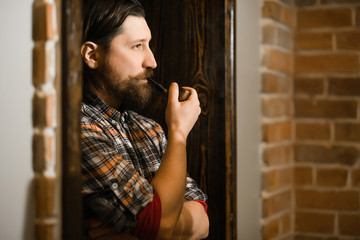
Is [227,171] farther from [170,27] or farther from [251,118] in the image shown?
[170,27]

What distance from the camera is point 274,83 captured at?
1.60 metres

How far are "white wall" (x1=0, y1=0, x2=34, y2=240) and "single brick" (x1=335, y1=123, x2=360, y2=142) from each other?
1.36 metres

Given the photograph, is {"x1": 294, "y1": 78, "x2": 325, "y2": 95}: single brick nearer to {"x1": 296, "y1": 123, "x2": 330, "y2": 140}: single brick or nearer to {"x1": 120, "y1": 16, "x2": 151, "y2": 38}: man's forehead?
{"x1": 296, "y1": 123, "x2": 330, "y2": 140}: single brick

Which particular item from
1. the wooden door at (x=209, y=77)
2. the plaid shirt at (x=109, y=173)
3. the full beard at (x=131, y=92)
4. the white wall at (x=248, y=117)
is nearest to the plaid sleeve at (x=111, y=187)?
the plaid shirt at (x=109, y=173)

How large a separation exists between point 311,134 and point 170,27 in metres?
0.81

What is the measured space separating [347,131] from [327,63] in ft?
0.99

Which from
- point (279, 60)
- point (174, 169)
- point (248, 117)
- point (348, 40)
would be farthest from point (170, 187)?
point (348, 40)

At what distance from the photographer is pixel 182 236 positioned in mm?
1085

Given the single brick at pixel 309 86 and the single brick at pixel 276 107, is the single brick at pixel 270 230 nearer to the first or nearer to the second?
the single brick at pixel 276 107

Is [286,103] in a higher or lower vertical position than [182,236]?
higher

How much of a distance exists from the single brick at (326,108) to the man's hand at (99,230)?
42.7 inches

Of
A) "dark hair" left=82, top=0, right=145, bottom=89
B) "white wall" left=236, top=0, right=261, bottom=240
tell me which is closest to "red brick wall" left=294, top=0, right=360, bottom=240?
"white wall" left=236, top=0, right=261, bottom=240

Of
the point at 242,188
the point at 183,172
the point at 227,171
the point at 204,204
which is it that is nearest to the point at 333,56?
the point at 242,188

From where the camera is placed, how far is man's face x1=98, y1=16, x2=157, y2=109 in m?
1.20
